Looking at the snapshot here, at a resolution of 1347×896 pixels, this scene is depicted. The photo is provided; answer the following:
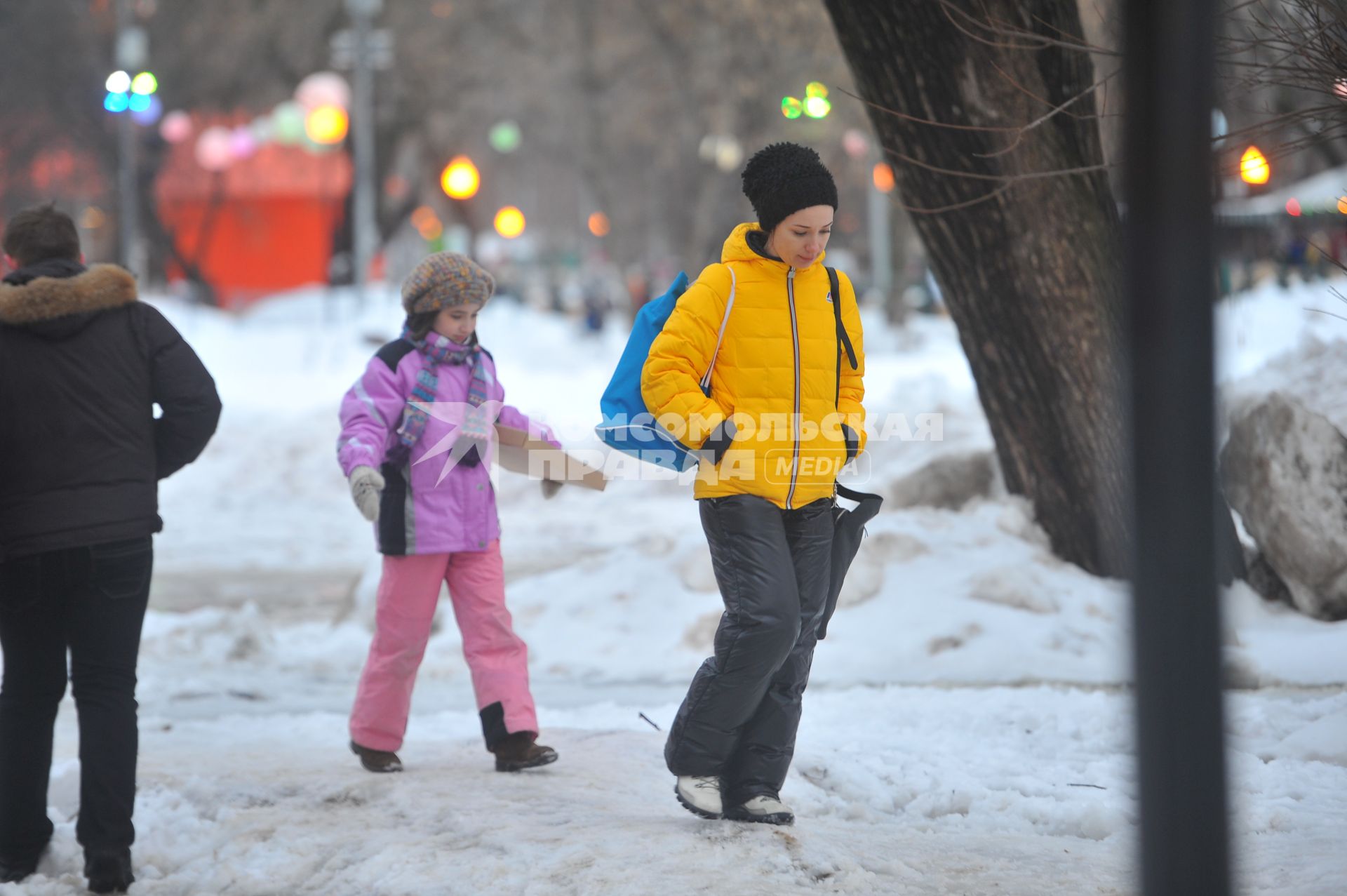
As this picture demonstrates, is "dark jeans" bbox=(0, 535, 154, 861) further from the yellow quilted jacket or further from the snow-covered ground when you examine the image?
the yellow quilted jacket

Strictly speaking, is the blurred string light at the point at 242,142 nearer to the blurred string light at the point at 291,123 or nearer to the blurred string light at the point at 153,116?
the blurred string light at the point at 153,116

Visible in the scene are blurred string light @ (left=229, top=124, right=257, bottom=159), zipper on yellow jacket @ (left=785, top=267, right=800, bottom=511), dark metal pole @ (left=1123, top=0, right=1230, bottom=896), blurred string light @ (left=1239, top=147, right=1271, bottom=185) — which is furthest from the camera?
blurred string light @ (left=229, top=124, right=257, bottom=159)

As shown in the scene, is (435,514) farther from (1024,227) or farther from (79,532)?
(1024,227)

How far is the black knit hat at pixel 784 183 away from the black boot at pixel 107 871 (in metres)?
2.54

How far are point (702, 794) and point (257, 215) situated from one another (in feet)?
119

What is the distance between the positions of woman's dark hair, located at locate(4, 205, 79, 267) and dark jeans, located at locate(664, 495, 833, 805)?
208 centimetres

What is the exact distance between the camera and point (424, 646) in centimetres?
520

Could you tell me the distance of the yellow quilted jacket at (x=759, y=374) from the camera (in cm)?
400

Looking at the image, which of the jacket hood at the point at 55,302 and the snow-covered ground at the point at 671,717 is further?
the jacket hood at the point at 55,302

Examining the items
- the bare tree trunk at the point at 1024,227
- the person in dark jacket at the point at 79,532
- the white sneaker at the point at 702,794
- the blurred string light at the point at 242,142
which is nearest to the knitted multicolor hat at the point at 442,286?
the person in dark jacket at the point at 79,532

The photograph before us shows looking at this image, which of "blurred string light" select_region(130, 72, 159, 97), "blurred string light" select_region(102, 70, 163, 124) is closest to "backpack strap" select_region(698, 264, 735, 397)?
"blurred string light" select_region(102, 70, 163, 124)

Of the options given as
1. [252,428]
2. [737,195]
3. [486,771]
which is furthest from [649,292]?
[486,771]

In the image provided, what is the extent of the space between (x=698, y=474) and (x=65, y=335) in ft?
6.10

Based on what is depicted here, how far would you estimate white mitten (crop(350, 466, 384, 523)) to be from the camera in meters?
4.72
